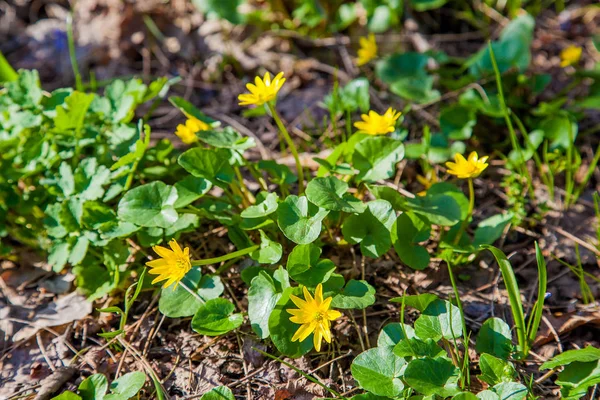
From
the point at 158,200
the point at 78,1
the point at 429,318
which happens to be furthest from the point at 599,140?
the point at 78,1

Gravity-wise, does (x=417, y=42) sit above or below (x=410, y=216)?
above

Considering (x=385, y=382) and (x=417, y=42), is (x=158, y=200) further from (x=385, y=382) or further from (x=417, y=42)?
(x=417, y=42)

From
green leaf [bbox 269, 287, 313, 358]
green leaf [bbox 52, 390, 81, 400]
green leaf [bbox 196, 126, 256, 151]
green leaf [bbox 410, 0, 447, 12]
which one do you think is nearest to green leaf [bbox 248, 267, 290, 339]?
green leaf [bbox 269, 287, 313, 358]

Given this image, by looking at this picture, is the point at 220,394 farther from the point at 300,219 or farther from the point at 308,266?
the point at 300,219

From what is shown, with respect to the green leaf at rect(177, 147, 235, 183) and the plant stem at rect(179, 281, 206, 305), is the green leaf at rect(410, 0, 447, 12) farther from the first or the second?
the plant stem at rect(179, 281, 206, 305)

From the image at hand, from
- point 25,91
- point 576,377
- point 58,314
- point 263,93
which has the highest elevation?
point 263,93

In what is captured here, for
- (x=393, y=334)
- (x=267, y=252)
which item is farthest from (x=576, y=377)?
(x=267, y=252)
